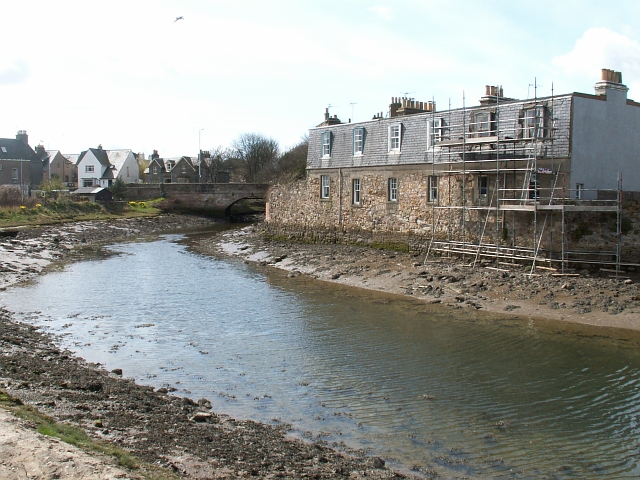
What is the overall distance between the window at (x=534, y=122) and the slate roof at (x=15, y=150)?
256ft

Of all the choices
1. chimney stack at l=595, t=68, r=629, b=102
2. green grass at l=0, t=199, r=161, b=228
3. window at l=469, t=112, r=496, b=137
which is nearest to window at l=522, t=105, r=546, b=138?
window at l=469, t=112, r=496, b=137

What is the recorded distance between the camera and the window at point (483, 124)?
30.1m

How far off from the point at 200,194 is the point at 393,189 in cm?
4383

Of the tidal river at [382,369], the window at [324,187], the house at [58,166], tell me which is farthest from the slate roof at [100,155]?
the tidal river at [382,369]

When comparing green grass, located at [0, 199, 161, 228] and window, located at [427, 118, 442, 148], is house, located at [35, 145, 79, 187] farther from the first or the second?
window, located at [427, 118, 442, 148]

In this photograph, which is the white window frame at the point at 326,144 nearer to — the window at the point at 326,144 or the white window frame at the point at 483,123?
the window at the point at 326,144

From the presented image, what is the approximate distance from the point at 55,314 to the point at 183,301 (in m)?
4.82

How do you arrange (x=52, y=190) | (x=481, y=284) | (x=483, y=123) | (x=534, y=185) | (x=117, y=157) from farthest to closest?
1. (x=117, y=157)
2. (x=52, y=190)
3. (x=483, y=123)
4. (x=534, y=185)
5. (x=481, y=284)

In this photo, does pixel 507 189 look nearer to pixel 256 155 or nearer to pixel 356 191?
pixel 356 191

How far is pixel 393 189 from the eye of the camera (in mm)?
35281

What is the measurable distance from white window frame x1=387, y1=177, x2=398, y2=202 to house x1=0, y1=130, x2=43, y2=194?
62.9m

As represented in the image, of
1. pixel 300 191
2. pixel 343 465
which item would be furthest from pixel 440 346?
pixel 300 191

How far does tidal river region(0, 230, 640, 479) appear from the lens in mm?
11838

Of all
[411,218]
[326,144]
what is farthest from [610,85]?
[326,144]
